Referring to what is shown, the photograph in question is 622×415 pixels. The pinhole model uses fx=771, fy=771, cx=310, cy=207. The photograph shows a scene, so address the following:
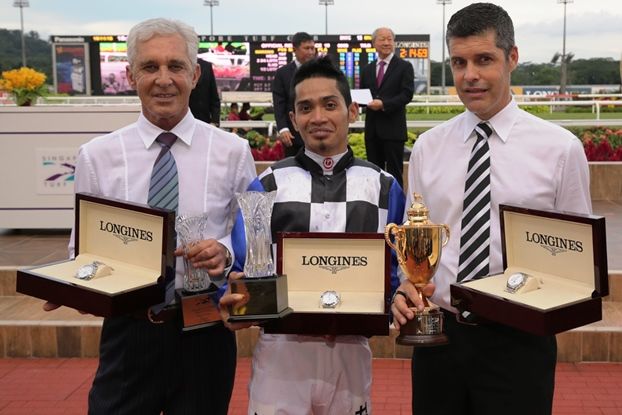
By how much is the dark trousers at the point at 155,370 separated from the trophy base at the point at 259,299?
25cm

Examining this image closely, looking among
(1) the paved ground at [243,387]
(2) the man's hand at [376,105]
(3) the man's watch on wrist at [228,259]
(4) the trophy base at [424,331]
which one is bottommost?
(1) the paved ground at [243,387]

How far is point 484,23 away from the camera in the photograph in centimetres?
215

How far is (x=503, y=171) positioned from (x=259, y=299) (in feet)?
2.62

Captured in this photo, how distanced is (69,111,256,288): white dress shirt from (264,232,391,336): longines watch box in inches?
9.4

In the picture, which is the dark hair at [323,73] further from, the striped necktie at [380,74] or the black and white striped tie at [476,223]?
the striped necktie at [380,74]

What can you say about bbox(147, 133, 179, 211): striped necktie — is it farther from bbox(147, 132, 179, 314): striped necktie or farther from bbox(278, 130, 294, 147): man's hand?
bbox(278, 130, 294, 147): man's hand

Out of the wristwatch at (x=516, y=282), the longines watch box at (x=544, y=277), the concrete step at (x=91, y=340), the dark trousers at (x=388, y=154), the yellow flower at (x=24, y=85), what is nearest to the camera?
the longines watch box at (x=544, y=277)

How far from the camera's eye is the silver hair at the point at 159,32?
2.24 m

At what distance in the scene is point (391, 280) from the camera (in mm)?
2297

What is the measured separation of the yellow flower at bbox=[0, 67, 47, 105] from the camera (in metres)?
7.22

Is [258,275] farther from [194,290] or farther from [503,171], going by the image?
[503,171]

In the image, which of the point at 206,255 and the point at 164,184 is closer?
the point at 206,255

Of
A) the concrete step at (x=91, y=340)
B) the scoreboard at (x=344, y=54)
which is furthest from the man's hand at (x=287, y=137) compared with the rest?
the scoreboard at (x=344, y=54)

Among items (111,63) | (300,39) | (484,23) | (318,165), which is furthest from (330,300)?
(111,63)
